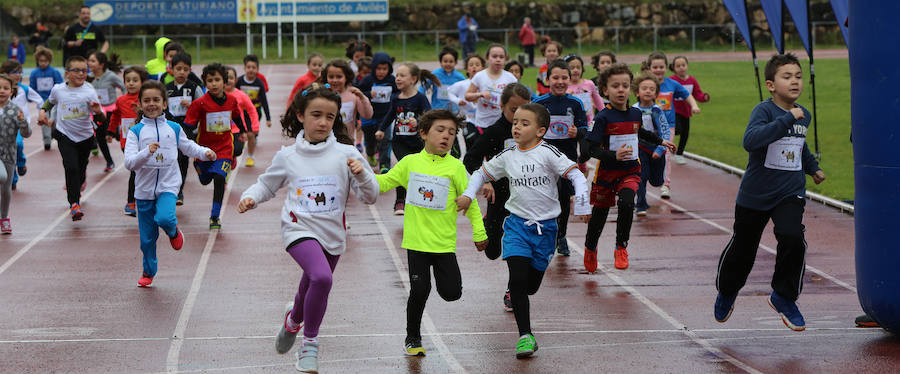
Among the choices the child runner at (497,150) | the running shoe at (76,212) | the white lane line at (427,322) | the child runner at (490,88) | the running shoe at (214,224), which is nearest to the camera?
the white lane line at (427,322)

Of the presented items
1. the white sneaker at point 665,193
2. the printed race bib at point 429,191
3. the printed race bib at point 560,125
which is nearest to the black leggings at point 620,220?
the printed race bib at point 560,125

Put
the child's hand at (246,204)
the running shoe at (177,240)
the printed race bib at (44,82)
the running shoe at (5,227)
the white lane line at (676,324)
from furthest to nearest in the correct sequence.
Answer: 1. the printed race bib at (44,82)
2. the running shoe at (5,227)
3. the running shoe at (177,240)
4. the white lane line at (676,324)
5. the child's hand at (246,204)

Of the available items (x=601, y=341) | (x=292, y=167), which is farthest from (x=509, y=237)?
(x=292, y=167)

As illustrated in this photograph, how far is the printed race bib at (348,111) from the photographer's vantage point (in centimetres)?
1412

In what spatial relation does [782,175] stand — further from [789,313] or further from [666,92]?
[666,92]

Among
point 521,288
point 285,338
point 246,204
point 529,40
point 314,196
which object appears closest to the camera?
point 246,204

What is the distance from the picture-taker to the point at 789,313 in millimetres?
7555

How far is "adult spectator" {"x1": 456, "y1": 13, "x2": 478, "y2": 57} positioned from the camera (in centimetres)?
4500

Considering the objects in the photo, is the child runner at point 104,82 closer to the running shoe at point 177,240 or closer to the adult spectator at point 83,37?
the running shoe at point 177,240

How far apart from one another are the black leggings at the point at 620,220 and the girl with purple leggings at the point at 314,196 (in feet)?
10.2

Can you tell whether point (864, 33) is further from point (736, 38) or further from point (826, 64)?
point (736, 38)

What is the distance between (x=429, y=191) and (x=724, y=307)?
215cm

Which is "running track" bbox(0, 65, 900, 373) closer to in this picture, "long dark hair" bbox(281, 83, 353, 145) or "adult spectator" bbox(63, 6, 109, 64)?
"long dark hair" bbox(281, 83, 353, 145)

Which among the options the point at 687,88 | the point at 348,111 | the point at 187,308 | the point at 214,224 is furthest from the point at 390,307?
the point at 687,88
